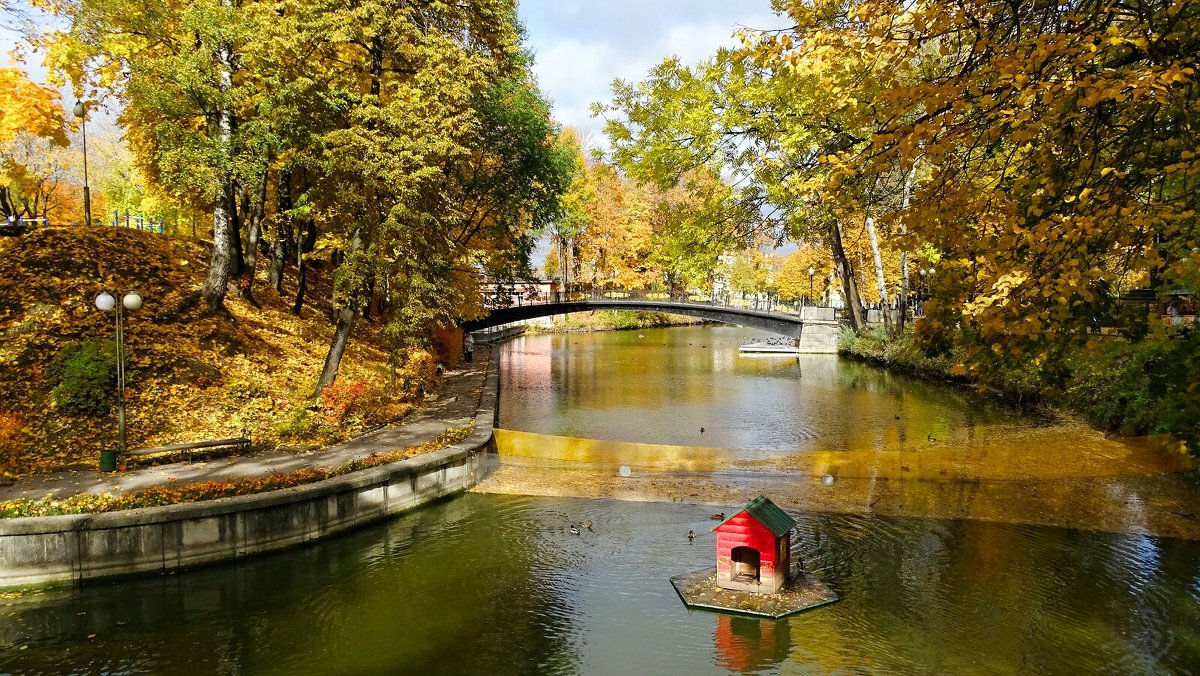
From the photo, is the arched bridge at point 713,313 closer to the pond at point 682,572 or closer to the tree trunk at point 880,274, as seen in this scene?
the tree trunk at point 880,274

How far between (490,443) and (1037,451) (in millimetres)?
13799

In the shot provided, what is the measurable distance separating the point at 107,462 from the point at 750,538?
11579mm

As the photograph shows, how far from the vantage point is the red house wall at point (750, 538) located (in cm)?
916

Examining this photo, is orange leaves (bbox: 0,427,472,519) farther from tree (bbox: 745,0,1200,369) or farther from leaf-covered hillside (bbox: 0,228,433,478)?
tree (bbox: 745,0,1200,369)

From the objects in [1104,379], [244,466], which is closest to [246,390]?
[244,466]

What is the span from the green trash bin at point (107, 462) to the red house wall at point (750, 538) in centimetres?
1110

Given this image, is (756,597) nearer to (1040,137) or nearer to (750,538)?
(750,538)

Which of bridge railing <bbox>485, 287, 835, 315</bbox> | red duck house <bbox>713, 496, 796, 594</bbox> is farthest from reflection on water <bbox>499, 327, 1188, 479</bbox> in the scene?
bridge railing <bbox>485, 287, 835, 315</bbox>

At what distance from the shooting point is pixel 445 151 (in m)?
16.8


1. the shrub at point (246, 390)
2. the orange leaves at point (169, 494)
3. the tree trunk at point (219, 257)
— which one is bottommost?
the orange leaves at point (169, 494)

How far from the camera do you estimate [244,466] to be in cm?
1302

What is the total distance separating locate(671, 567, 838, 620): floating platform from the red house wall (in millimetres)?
337

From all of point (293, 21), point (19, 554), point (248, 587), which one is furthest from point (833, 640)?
point (293, 21)

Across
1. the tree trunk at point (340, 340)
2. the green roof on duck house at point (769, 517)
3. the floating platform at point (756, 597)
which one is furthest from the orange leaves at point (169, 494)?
the green roof on duck house at point (769, 517)
